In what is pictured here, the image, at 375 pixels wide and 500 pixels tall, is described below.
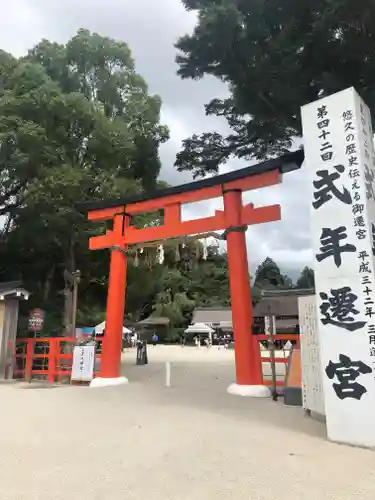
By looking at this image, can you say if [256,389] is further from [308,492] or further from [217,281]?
[217,281]

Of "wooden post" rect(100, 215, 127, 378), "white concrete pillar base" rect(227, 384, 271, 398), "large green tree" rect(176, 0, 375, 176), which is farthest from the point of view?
"wooden post" rect(100, 215, 127, 378)

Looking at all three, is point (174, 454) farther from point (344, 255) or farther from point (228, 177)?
point (228, 177)

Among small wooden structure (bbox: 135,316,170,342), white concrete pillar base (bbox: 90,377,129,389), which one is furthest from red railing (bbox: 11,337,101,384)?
small wooden structure (bbox: 135,316,170,342)

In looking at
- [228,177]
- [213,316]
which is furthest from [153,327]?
[228,177]

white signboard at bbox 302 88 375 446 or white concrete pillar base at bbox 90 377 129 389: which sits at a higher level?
white signboard at bbox 302 88 375 446

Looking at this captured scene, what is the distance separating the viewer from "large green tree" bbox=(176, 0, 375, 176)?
659 cm

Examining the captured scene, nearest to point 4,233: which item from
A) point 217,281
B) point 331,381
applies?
point 331,381

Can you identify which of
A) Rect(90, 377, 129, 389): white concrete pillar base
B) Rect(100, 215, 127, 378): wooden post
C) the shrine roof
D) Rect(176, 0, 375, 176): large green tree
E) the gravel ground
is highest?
Rect(176, 0, 375, 176): large green tree

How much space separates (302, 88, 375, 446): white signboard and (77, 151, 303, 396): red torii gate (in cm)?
300

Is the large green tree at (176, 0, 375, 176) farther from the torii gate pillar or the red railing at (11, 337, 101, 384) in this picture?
the red railing at (11, 337, 101, 384)

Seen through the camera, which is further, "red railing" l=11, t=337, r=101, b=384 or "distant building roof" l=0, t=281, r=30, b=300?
"distant building roof" l=0, t=281, r=30, b=300

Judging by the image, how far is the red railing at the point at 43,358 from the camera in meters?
10.8

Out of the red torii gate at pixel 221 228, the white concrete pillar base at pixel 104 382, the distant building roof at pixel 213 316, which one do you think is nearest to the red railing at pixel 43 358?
the white concrete pillar base at pixel 104 382

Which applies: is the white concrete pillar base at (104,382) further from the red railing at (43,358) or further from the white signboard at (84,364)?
the red railing at (43,358)
